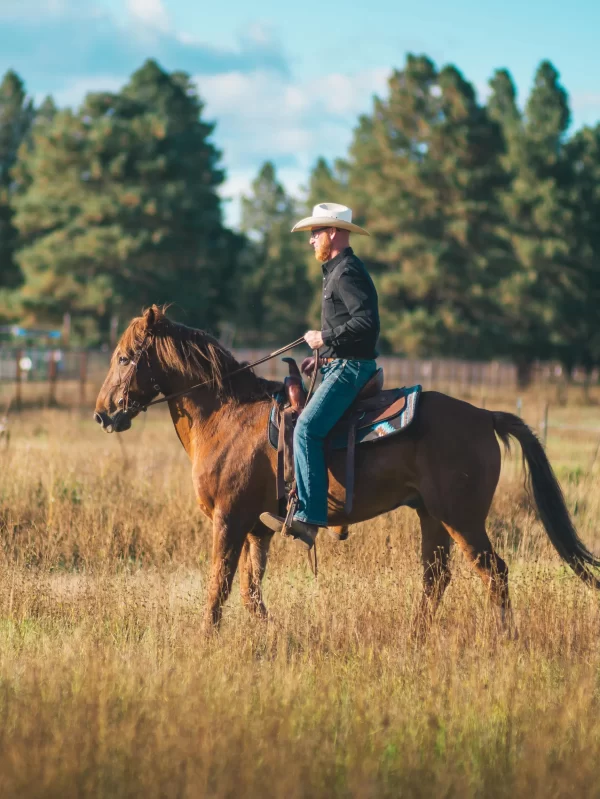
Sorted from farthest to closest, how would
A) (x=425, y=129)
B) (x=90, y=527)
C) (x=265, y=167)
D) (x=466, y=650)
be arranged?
(x=265, y=167)
(x=425, y=129)
(x=90, y=527)
(x=466, y=650)

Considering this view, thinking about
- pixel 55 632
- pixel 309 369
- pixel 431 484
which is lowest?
pixel 55 632

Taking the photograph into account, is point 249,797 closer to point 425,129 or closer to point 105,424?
point 105,424

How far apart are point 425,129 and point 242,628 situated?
49.1 meters

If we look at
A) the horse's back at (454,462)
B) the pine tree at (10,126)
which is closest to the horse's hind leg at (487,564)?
the horse's back at (454,462)

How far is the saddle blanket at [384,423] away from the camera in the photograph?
6602 mm

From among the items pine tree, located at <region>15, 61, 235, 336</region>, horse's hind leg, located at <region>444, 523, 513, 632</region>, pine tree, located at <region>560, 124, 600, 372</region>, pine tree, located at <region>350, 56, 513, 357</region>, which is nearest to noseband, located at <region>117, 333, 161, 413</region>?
horse's hind leg, located at <region>444, 523, 513, 632</region>

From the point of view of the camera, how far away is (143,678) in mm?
5129

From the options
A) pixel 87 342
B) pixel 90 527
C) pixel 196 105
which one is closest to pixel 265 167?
pixel 196 105

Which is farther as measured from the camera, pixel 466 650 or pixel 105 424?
pixel 105 424

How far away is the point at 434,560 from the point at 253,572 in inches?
51.0

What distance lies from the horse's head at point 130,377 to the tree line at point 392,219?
38.1 meters

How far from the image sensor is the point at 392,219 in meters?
51.4

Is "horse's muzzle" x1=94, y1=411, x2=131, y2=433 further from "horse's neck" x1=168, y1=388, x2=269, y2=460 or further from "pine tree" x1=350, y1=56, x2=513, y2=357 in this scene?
"pine tree" x1=350, y1=56, x2=513, y2=357

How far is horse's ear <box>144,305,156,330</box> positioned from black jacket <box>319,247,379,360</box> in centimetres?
127
